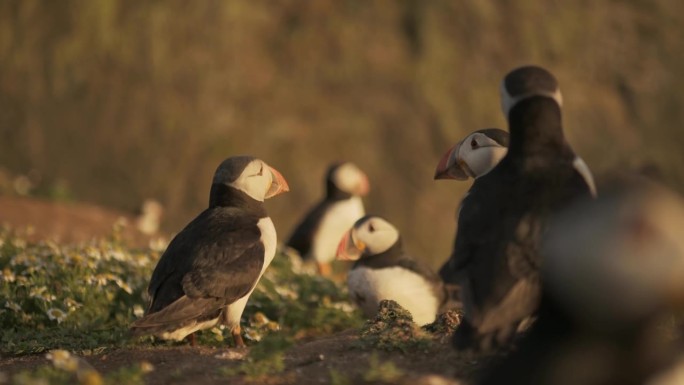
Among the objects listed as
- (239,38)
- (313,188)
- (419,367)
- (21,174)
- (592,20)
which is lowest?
(419,367)

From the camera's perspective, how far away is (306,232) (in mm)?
14719

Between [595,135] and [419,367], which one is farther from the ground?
[595,135]

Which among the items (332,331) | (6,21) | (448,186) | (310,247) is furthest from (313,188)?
(332,331)

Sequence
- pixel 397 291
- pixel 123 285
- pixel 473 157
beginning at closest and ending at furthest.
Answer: pixel 473 157, pixel 123 285, pixel 397 291

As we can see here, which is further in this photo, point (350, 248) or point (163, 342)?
point (350, 248)

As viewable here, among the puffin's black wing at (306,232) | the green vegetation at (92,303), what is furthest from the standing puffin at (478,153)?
the puffin's black wing at (306,232)

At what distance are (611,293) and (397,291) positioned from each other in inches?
189

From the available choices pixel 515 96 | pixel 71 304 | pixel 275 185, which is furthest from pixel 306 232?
pixel 515 96

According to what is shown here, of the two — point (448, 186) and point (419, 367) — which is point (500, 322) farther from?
point (448, 186)

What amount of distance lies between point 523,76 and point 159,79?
46.0 ft

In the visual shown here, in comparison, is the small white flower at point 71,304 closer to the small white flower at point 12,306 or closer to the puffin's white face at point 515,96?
the small white flower at point 12,306

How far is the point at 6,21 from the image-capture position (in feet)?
63.6

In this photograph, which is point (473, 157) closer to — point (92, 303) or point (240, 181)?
point (240, 181)

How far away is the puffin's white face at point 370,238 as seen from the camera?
9.30m
